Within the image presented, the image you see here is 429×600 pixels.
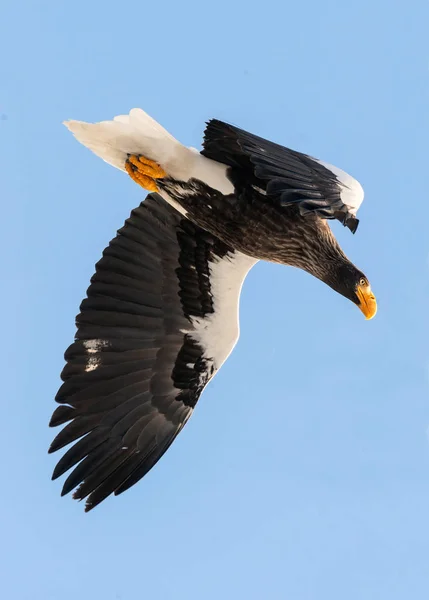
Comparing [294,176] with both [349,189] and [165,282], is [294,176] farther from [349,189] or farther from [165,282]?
[165,282]

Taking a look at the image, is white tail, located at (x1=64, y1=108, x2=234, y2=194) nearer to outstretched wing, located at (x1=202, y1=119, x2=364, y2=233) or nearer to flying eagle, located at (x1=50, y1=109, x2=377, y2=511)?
flying eagle, located at (x1=50, y1=109, x2=377, y2=511)

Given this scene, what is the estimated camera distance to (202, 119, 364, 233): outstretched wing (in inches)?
197

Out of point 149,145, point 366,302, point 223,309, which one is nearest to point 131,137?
point 149,145

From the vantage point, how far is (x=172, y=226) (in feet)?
22.6

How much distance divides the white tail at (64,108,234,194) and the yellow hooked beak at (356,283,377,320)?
40.7 inches

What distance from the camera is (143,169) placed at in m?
6.31

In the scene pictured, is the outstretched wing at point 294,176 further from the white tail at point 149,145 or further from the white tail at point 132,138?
the white tail at point 132,138

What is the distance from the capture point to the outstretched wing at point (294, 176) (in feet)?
16.4

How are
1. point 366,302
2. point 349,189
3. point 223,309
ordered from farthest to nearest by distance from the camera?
point 223,309, point 366,302, point 349,189

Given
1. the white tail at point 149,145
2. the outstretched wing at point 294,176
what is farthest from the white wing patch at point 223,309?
the outstretched wing at point 294,176

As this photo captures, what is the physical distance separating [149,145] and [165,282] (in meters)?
1.07

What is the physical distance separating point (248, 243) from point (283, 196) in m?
1.37

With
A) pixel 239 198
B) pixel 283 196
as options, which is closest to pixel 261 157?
pixel 283 196

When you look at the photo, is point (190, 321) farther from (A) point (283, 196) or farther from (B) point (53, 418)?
(A) point (283, 196)
